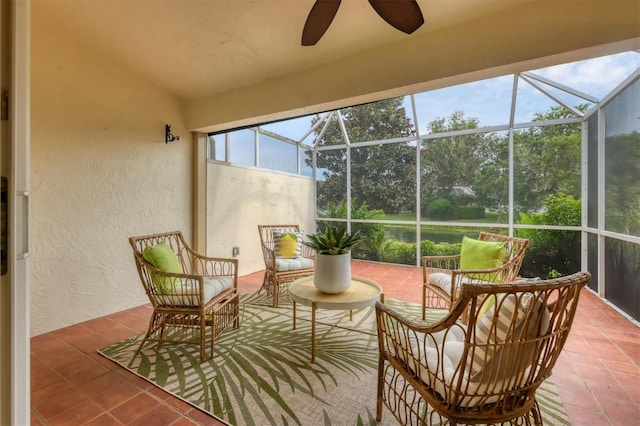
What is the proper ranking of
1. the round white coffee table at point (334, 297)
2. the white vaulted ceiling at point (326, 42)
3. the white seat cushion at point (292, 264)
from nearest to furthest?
1. the white vaulted ceiling at point (326, 42)
2. the round white coffee table at point (334, 297)
3. the white seat cushion at point (292, 264)

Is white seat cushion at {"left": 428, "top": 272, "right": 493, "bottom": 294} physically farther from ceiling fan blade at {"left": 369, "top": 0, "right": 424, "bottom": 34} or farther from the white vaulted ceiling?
ceiling fan blade at {"left": 369, "top": 0, "right": 424, "bottom": 34}

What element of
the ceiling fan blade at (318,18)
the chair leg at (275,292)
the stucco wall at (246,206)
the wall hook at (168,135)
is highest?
the ceiling fan blade at (318,18)

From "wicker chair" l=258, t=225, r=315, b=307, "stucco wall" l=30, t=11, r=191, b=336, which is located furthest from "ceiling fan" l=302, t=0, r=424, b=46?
"wicker chair" l=258, t=225, r=315, b=307

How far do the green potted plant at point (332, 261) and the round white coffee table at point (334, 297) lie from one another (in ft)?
0.28

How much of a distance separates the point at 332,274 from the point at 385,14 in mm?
1793

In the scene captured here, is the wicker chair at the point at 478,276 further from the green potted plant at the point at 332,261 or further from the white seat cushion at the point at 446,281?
the green potted plant at the point at 332,261

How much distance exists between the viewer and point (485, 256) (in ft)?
8.88

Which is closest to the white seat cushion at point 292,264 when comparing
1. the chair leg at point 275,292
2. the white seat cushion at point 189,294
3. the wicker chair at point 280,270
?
the wicker chair at point 280,270

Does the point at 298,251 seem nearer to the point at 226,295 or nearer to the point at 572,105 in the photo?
the point at 226,295

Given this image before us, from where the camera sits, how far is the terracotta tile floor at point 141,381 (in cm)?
159

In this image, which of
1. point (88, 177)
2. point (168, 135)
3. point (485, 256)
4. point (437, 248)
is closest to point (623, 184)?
point (485, 256)

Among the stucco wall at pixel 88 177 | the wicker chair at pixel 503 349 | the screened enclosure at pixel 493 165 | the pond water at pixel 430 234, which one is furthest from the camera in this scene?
the pond water at pixel 430 234

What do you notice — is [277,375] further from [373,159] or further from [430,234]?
[373,159]

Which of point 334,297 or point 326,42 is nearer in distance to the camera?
point 334,297
